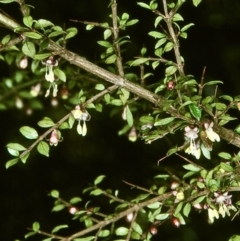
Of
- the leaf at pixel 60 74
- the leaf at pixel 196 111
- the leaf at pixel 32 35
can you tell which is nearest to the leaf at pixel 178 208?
the leaf at pixel 196 111

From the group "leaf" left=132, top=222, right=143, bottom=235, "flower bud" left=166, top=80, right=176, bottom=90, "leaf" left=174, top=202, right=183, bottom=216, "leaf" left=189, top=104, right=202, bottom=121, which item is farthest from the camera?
"leaf" left=132, top=222, right=143, bottom=235

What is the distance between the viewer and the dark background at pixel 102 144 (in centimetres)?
229

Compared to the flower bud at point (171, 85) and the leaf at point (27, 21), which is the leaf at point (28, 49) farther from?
the flower bud at point (171, 85)

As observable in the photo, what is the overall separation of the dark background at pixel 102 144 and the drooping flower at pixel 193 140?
0.85 meters

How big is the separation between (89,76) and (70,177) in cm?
108

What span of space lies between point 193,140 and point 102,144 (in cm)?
148

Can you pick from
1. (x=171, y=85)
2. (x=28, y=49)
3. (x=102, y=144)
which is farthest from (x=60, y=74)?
(x=102, y=144)

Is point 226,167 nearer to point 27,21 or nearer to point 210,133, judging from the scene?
point 210,133

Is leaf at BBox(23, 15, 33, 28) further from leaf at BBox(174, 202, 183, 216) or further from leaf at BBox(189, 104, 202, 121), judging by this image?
leaf at BBox(174, 202, 183, 216)

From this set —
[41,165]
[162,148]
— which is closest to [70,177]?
[41,165]

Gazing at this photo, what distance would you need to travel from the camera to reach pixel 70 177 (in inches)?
108

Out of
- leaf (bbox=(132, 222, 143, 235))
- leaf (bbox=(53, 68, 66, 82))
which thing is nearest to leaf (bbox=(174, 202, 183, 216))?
leaf (bbox=(132, 222, 143, 235))

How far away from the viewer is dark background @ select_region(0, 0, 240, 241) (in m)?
2.29

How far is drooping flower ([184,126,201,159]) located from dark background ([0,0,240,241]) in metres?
0.85
